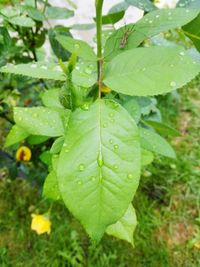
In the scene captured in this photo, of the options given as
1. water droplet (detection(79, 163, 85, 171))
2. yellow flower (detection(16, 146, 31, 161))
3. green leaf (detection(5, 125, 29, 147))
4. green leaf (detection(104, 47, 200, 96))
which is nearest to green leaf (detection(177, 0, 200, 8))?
green leaf (detection(104, 47, 200, 96))

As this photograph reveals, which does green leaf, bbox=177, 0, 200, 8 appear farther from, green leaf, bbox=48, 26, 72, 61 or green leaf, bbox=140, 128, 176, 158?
green leaf, bbox=48, 26, 72, 61

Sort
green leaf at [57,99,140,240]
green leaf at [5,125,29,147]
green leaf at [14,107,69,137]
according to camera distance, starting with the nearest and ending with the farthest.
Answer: green leaf at [57,99,140,240]
green leaf at [14,107,69,137]
green leaf at [5,125,29,147]

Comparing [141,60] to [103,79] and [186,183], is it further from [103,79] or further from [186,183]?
[186,183]

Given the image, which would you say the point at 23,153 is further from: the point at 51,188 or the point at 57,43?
the point at 51,188

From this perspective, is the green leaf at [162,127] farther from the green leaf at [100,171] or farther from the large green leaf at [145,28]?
the green leaf at [100,171]

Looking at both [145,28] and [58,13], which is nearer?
[145,28]

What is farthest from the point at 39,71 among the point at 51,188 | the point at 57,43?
the point at 57,43
